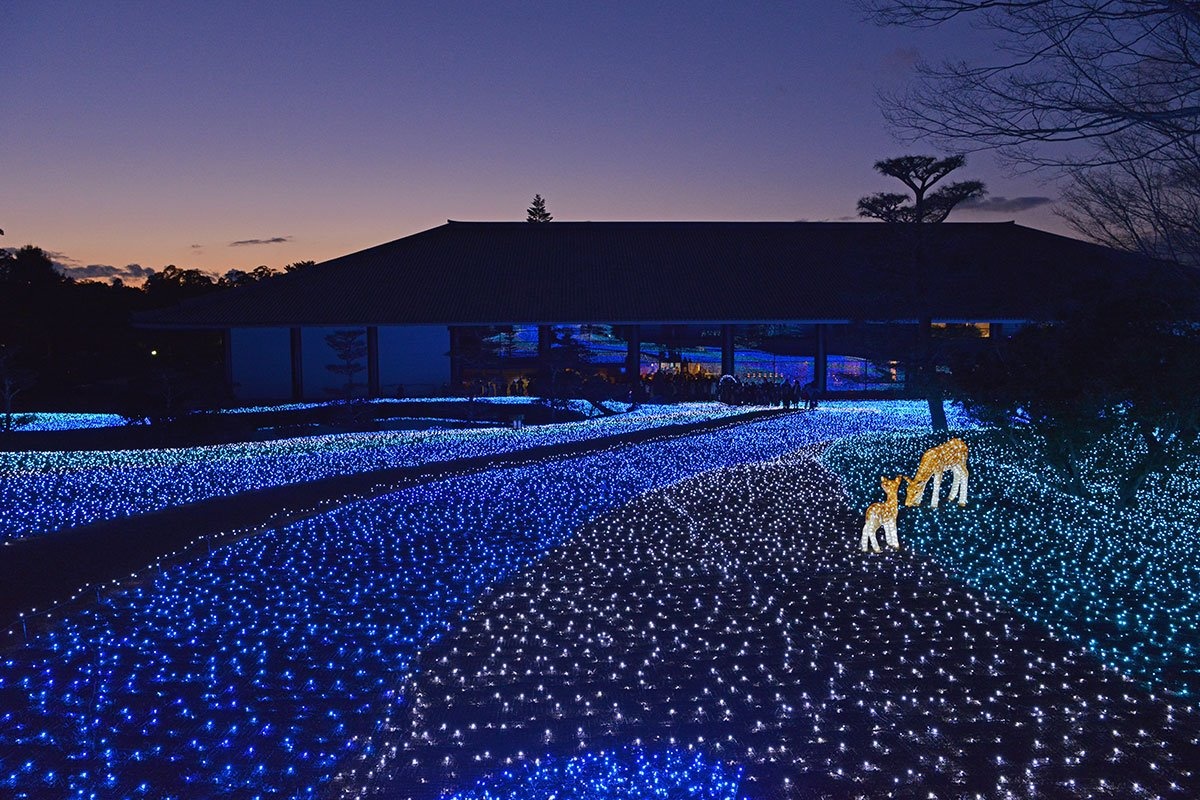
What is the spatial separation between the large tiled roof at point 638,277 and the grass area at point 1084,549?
1130 cm

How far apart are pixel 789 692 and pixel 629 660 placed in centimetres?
98

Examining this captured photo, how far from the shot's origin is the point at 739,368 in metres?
31.0

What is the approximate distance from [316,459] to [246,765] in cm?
1113

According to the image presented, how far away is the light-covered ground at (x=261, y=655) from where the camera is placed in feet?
13.8

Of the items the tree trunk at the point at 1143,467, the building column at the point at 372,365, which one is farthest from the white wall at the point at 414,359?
the tree trunk at the point at 1143,467

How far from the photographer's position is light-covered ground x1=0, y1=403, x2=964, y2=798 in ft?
13.8

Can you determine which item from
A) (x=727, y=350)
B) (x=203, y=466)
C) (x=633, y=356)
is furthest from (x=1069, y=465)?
(x=633, y=356)

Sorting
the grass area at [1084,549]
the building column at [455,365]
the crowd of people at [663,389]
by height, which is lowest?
the grass area at [1084,549]

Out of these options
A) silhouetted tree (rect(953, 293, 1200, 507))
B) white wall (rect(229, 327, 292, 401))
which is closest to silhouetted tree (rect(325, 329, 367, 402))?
white wall (rect(229, 327, 292, 401))

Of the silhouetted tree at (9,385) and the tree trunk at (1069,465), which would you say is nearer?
the tree trunk at (1069,465)

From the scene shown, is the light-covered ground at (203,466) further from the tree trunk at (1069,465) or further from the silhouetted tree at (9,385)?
the tree trunk at (1069,465)

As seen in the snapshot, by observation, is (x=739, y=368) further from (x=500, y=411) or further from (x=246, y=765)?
(x=246, y=765)

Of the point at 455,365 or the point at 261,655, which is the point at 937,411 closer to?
the point at 455,365

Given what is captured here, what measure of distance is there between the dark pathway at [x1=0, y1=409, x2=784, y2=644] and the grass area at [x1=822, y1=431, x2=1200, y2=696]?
235 inches
